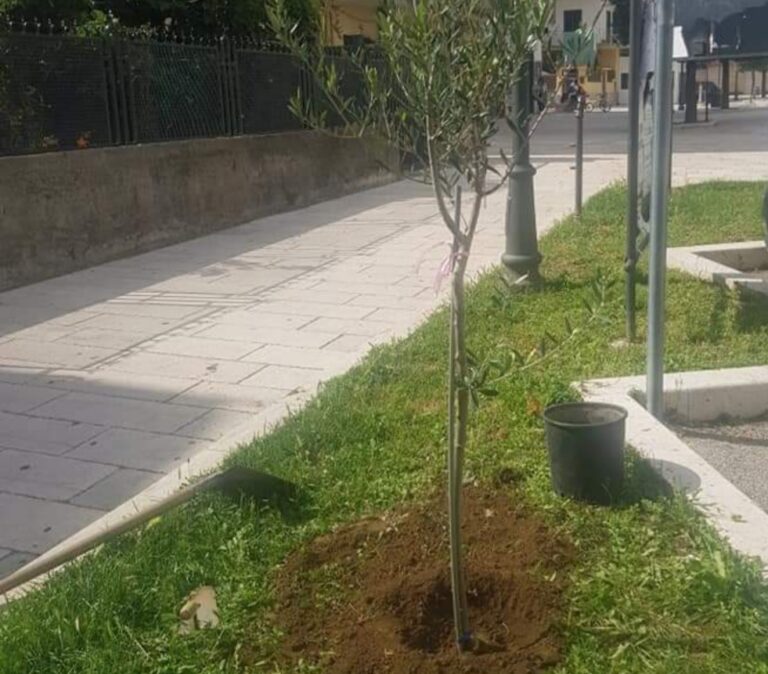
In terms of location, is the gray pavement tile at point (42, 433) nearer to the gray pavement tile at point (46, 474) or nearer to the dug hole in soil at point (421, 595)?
the gray pavement tile at point (46, 474)

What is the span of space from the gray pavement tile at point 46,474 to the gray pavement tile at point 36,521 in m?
0.08

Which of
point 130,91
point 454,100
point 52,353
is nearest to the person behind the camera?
point 454,100

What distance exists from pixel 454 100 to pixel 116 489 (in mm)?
2593

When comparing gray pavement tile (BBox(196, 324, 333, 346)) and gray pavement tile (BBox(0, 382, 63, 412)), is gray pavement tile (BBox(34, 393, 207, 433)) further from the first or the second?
gray pavement tile (BBox(196, 324, 333, 346))

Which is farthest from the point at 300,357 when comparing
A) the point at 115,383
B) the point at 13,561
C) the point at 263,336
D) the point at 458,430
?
the point at 458,430

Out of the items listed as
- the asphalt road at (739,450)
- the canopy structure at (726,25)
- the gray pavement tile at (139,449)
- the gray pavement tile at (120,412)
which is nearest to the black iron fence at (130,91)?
the gray pavement tile at (120,412)

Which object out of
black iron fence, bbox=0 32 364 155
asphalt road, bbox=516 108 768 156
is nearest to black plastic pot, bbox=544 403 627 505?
black iron fence, bbox=0 32 364 155

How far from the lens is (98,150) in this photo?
32.9ft

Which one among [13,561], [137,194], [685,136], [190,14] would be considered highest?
[190,14]

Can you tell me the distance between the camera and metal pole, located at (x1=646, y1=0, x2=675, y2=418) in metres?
4.29

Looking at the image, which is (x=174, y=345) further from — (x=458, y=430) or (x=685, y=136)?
(x=685, y=136)

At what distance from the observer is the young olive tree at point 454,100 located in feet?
8.47

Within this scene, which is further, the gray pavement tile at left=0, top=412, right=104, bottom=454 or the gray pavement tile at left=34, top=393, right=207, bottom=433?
the gray pavement tile at left=34, top=393, right=207, bottom=433

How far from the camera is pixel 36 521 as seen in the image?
4145 millimetres
